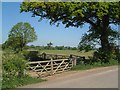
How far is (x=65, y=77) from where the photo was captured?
58.9ft

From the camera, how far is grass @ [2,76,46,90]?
47.1 feet

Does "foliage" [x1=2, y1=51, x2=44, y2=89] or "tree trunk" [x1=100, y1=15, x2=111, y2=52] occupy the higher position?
"tree trunk" [x1=100, y1=15, x2=111, y2=52]

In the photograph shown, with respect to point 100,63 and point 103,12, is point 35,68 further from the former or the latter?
point 103,12

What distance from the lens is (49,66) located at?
19969 mm

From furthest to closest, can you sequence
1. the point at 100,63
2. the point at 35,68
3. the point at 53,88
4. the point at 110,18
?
1. the point at 110,18
2. the point at 100,63
3. the point at 35,68
4. the point at 53,88

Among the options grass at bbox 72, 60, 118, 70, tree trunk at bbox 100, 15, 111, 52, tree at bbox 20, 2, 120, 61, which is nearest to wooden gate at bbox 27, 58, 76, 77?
grass at bbox 72, 60, 118, 70

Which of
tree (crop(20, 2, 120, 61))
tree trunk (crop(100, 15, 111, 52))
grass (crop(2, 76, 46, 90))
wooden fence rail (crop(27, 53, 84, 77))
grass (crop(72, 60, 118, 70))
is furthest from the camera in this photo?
tree trunk (crop(100, 15, 111, 52))

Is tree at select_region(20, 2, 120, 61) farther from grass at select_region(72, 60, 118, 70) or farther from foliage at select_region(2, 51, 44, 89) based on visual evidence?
foliage at select_region(2, 51, 44, 89)

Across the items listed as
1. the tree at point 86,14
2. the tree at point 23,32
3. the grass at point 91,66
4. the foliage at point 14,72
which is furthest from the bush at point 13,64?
the tree at point 23,32

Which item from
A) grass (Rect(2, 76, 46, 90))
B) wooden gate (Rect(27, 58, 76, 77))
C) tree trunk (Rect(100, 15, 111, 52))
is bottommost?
grass (Rect(2, 76, 46, 90))

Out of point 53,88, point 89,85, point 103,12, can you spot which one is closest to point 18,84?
point 53,88

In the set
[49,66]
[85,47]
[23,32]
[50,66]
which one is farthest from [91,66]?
[23,32]

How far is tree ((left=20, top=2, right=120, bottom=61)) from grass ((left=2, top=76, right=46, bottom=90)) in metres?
11.1

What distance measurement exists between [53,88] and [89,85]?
196cm
